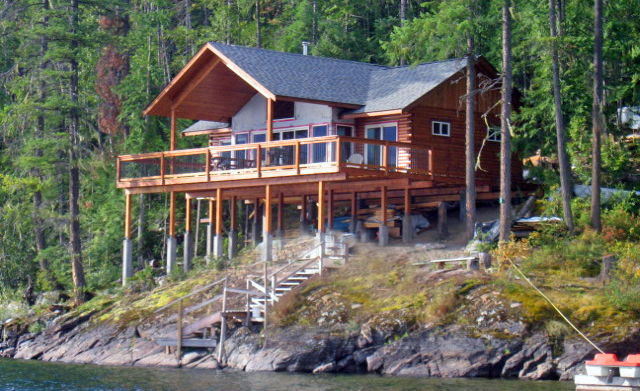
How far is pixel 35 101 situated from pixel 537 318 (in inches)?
937

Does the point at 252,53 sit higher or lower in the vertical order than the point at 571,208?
higher

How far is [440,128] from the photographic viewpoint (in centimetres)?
3603

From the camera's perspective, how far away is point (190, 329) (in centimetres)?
A: 2964

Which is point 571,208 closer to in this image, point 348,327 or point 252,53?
point 348,327

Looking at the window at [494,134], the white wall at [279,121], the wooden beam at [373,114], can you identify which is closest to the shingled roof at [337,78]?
the wooden beam at [373,114]

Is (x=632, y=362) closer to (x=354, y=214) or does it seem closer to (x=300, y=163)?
(x=300, y=163)

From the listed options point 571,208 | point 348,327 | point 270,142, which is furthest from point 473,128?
point 348,327

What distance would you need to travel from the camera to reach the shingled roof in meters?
34.8

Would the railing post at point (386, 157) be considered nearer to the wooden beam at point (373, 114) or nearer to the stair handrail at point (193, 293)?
the wooden beam at point (373, 114)

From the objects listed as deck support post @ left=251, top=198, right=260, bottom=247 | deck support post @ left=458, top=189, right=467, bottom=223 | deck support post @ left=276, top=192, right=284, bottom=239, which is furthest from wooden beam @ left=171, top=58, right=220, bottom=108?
deck support post @ left=458, top=189, right=467, bottom=223

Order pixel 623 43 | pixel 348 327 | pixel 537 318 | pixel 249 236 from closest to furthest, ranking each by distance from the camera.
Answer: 1. pixel 537 318
2. pixel 348 327
3. pixel 623 43
4. pixel 249 236

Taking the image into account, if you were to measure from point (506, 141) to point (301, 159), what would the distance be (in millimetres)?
6690

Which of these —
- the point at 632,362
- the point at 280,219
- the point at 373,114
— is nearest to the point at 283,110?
the point at 280,219

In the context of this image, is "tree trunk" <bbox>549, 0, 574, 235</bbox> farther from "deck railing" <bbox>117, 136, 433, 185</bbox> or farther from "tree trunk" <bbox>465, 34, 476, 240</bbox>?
"deck railing" <bbox>117, 136, 433, 185</bbox>
